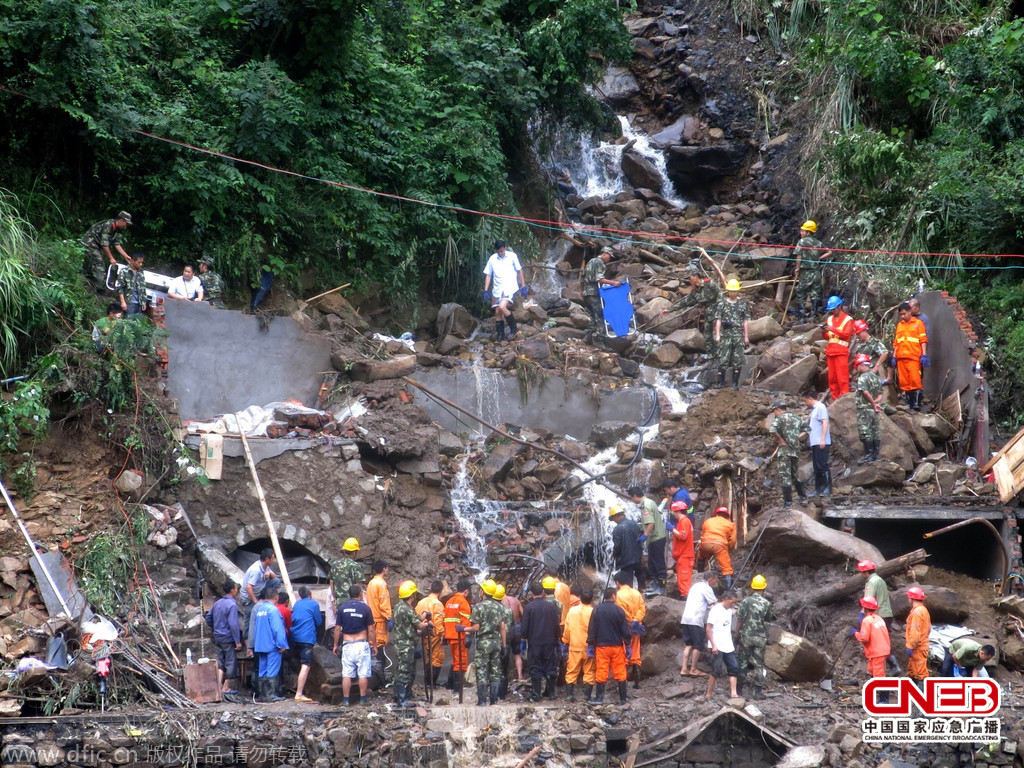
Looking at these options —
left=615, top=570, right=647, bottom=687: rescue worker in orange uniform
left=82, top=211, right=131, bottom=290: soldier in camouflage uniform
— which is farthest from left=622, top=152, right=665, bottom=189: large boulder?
left=615, top=570, right=647, bottom=687: rescue worker in orange uniform

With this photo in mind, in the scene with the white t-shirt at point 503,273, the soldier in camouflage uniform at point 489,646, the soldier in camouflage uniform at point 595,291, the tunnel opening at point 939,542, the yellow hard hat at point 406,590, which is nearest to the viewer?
the soldier in camouflage uniform at point 489,646

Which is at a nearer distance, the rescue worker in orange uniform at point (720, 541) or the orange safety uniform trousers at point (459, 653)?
the orange safety uniform trousers at point (459, 653)

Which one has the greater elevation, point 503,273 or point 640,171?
point 640,171

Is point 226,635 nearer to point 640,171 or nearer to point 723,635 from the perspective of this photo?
point 723,635

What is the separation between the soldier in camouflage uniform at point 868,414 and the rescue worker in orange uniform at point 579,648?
5.04 metres

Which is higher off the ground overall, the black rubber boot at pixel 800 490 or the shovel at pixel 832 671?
the black rubber boot at pixel 800 490

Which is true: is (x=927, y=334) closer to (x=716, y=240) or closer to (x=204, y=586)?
(x=716, y=240)

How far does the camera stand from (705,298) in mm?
17859

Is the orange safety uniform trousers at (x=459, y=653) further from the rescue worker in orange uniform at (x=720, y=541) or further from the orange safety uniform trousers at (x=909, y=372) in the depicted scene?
the orange safety uniform trousers at (x=909, y=372)

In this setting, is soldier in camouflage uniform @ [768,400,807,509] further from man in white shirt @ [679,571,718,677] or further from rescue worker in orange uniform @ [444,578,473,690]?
rescue worker in orange uniform @ [444,578,473,690]

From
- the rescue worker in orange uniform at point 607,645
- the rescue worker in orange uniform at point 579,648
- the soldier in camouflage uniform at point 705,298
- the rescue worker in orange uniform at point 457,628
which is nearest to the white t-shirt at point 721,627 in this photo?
the rescue worker in orange uniform at point 607,645

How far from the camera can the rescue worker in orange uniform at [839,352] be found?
15977mm

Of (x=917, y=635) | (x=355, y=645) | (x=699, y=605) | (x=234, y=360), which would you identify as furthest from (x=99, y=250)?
(x=917, y=635)

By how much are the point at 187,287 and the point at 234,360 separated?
3.97 feet
